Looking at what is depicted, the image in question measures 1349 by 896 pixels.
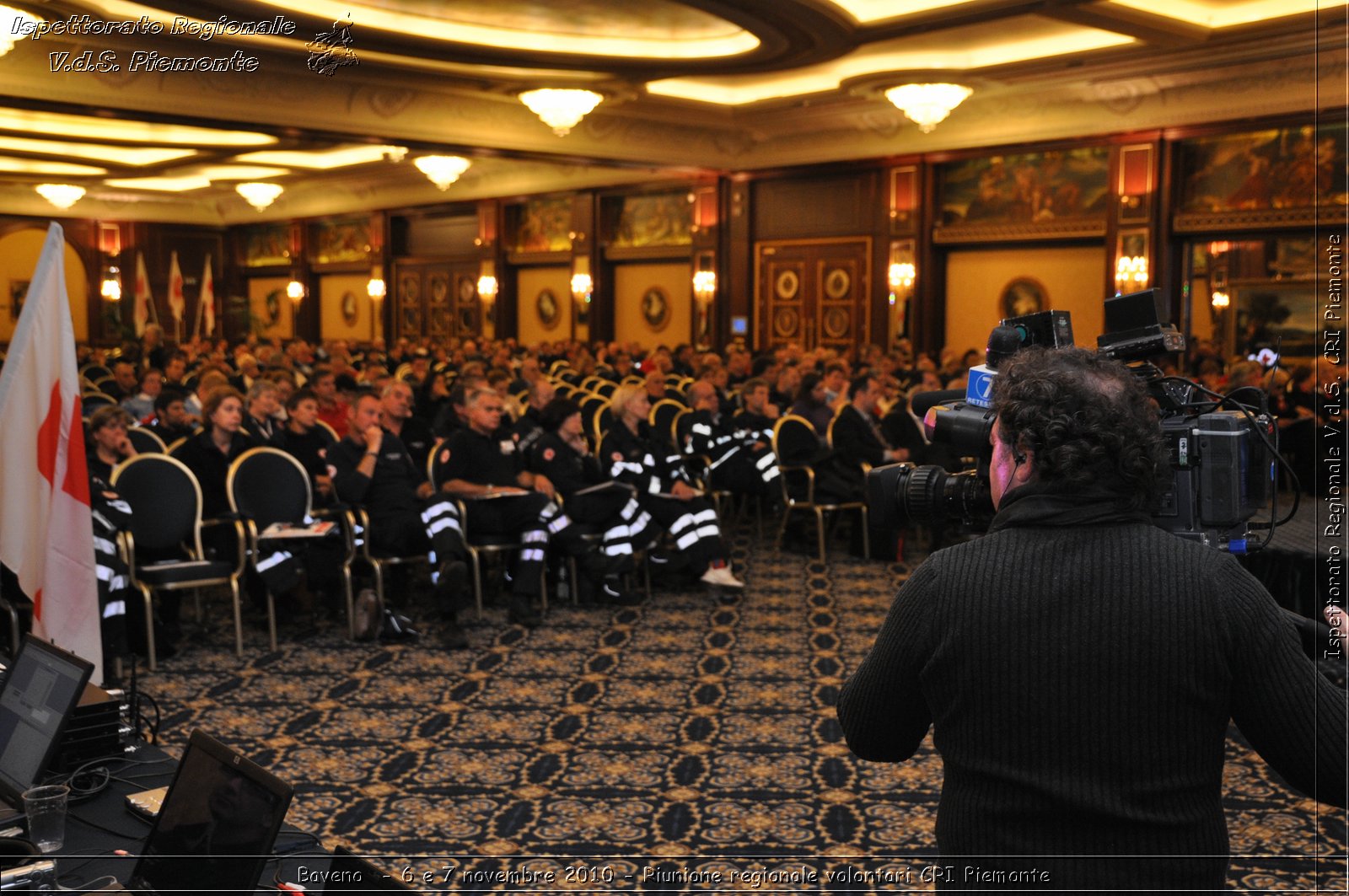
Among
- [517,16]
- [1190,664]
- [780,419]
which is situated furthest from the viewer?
[517,16]

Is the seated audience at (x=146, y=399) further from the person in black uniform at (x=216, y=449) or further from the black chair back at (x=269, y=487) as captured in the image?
the black chair back at (x=269, y=487)

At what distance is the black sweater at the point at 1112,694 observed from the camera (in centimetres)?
156

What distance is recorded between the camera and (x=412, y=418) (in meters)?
9.66

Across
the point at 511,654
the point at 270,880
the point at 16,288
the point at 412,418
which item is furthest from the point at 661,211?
the point at 270,880

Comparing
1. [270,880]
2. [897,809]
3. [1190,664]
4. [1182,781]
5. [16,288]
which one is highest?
[16,288]

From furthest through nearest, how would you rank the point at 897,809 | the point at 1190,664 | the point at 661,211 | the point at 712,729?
the point at 661,211, the point at 712,729, the point at 897,809, the point at 1190,664

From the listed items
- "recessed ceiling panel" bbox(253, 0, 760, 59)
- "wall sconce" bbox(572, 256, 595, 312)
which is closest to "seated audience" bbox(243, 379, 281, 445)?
"recessed ceiling panel" bbox(253, 0, 760, 59)

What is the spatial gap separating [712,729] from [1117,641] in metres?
3.78

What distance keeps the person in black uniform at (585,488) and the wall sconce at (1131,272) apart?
9079mm

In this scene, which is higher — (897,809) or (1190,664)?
(1190,664)

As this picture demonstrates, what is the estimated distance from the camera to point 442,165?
52.2 ft

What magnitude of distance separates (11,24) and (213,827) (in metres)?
10.1

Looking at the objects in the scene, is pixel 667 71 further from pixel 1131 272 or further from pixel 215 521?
pixel 215 521

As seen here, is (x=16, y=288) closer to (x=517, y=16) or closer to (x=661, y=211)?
(x=661, y=211)
